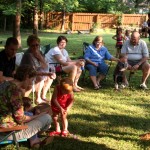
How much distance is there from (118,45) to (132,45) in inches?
158

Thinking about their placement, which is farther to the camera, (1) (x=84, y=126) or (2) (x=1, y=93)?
(1) (x=84, y=126)

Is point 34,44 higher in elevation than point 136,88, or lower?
higher

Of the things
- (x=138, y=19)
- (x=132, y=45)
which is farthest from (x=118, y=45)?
(x=138, y=19)

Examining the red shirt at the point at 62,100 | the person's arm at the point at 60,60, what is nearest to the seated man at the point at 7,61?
the red shirt at the point at 62,100

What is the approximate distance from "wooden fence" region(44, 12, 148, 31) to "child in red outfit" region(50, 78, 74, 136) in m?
24.6

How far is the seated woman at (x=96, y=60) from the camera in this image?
7.22 m

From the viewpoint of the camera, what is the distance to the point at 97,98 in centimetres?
645

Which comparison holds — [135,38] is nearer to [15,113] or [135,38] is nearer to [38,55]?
[38,55]

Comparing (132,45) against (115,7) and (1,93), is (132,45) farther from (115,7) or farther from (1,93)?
(115,7)

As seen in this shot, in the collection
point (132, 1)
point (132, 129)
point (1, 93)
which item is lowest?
point (132, 129)

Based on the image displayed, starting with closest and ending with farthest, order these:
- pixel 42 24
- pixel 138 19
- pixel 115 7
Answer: pixel 42 24, pixel 138 19, pixel 115 7

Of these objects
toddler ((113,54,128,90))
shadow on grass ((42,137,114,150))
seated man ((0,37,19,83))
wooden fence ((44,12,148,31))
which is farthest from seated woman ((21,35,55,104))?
wooden fence ((44,12,148,31))

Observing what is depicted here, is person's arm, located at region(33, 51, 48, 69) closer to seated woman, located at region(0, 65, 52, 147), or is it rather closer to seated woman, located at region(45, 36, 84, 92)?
seated woman, located at region(45, 36, 84, 92)

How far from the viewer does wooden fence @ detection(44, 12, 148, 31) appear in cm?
2919
